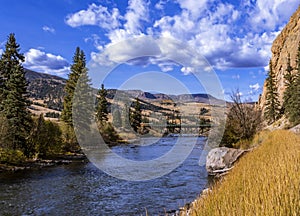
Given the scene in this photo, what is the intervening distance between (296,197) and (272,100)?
52.5m

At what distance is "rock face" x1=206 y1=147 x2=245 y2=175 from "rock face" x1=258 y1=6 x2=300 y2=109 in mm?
44428

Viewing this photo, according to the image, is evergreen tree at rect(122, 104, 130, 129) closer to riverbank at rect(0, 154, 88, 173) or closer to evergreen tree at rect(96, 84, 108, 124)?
evergreen tree at rect(96, 84, 108, 124)

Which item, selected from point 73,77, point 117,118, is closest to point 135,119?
point 117,118

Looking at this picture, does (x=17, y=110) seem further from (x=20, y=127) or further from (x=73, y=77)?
(x=73, y=77)

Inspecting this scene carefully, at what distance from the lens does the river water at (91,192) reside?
10.9 m

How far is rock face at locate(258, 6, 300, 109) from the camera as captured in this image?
5884cm

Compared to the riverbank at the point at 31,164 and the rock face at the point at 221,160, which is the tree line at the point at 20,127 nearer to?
the riverbank at the point at 31,164

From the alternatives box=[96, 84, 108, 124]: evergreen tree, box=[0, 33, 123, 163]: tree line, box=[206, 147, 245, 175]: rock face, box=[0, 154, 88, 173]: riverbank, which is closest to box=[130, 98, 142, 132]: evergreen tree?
box=[96, 84, 108, 124]: evergreen tree

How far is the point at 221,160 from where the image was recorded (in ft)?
57.2

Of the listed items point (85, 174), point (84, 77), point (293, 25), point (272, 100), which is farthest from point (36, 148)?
point (293, 25)

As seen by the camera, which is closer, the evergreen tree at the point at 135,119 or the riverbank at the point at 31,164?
the riverbank at the point at 31,164

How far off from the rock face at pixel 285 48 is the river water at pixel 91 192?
48.6 metres

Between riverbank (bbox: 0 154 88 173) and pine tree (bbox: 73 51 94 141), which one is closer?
riverbank (bbox: 0 154 88 173)

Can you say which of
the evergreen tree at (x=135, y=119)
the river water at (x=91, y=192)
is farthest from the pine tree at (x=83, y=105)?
the river water at (x=91, y=192)
